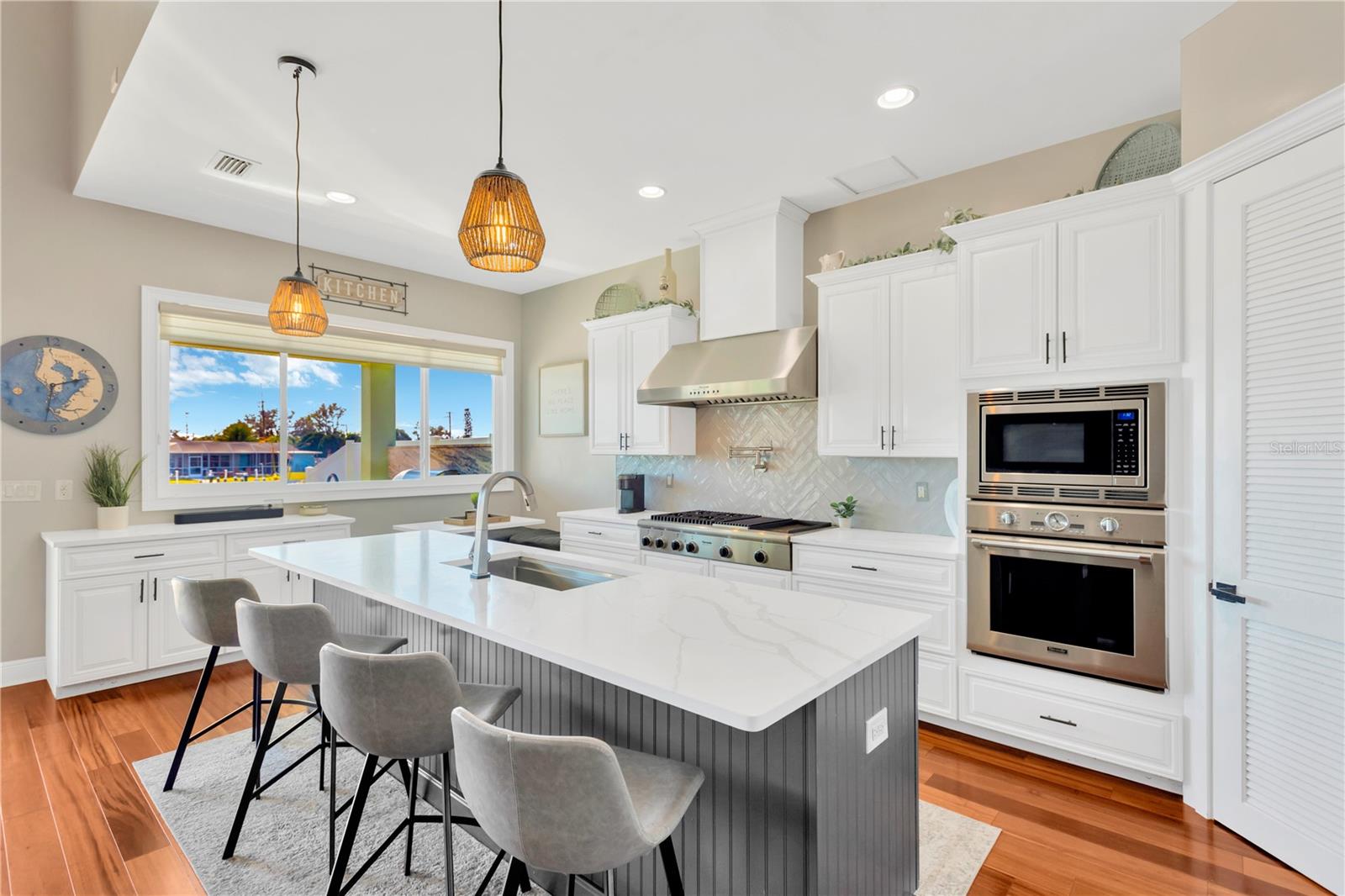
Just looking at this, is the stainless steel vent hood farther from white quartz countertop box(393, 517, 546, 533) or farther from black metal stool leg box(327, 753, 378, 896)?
black metal stool leg box(327, 753, 378, 896)

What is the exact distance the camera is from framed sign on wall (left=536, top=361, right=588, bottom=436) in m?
5.45

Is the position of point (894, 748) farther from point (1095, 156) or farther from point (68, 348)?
point (68, 348)

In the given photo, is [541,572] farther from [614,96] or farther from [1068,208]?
[1068,208]

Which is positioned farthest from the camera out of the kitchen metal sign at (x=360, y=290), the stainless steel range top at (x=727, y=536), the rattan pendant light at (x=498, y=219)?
the kitchen metal sign at (x=360, y=290)

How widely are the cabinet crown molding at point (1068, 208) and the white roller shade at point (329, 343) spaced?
161 inches

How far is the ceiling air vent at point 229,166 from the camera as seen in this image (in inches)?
126

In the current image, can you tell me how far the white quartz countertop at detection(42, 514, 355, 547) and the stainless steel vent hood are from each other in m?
2.43

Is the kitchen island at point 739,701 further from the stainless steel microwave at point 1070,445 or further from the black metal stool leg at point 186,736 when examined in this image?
the stainless steel microwave at point 1070,445

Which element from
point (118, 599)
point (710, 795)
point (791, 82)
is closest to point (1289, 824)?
point (710, 795)

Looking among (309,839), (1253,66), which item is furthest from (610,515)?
(1253,66)

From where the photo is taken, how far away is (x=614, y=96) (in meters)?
2.66

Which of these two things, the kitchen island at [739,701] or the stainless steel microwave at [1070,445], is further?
the stainless steel microwave at [1070,445]

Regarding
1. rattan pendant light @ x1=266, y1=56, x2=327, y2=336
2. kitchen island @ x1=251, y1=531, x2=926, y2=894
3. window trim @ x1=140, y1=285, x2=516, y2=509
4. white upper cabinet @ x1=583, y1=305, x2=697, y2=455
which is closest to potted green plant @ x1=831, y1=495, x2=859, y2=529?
white upper cabinet @ x1=583, y1=305, x2=697, y2=455

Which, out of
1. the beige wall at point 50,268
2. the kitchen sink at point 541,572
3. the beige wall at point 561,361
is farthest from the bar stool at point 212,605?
the beige wall at point 561,361
